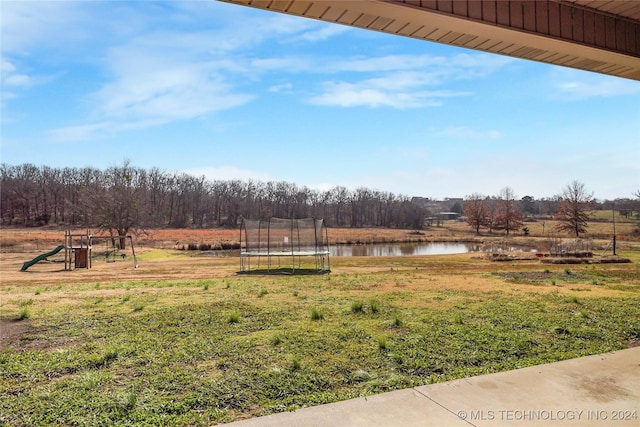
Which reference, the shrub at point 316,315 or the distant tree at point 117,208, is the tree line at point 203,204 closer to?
the distant tree at point 117,208

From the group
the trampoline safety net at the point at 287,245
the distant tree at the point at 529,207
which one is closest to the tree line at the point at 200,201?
the trampoline safety net at the point at 287,245

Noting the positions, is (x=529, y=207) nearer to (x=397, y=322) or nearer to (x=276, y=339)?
(x=397, y=322)

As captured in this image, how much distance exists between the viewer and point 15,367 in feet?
12.6

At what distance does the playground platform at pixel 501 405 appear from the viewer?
2.76 meters

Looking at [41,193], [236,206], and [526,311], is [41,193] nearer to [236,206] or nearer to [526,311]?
[236,206]

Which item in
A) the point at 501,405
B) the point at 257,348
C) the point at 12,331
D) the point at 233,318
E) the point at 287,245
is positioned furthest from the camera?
the point at 287,245

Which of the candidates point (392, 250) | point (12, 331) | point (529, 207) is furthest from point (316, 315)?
point (529, 207)

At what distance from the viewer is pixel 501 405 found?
118 inches

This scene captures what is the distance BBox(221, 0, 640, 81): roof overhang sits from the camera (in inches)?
137

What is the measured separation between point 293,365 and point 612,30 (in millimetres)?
4887

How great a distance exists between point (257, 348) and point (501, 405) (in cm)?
242

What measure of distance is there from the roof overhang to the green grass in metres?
3.08

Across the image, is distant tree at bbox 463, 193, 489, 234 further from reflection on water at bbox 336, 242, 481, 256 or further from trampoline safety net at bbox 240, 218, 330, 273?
trampoline safety net at bbox 240, 218, 330, 273

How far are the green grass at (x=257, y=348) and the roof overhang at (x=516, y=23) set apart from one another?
3081mm
